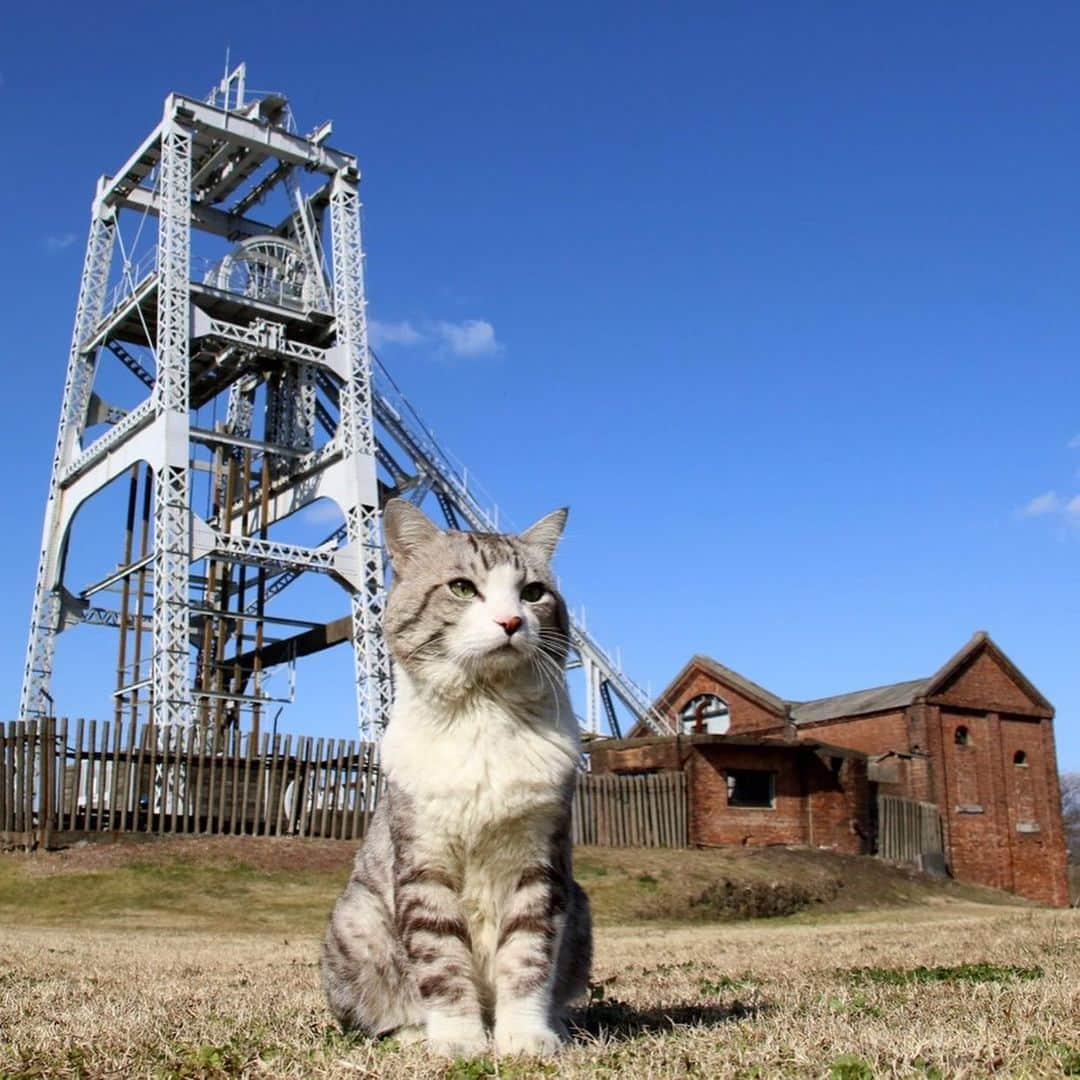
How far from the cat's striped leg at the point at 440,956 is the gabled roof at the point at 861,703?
117 ft

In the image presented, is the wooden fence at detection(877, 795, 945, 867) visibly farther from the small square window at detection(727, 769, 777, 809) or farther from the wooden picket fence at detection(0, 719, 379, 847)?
the wooden picket fence at detection(0, 719, 379, 847)

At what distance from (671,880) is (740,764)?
9.70 metres

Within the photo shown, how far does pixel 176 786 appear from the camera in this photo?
21328 millimetres

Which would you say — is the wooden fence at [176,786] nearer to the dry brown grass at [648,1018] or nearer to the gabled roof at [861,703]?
the dry brown grass at [648,1018]

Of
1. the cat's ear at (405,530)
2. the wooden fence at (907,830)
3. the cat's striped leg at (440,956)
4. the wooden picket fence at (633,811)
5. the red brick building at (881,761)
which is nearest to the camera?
the cat's striped leg at (440,956)

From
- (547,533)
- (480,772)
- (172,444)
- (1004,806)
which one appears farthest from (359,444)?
(480,772)

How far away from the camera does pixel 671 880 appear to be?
69.7 ft

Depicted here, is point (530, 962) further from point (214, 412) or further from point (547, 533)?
point (214, 412)

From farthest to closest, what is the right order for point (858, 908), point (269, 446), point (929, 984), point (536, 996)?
point (269, 446), point (858, 908), point (929, 984), point (536, 996)

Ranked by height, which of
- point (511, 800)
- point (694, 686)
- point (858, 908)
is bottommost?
point (858, 908)

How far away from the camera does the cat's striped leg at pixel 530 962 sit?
462 cm

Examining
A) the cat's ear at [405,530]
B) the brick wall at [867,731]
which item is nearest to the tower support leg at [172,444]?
the brick wall at [867,731]

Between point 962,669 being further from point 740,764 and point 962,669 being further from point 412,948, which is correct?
point 412,948

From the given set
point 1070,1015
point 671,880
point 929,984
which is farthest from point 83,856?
point 1070,1015
